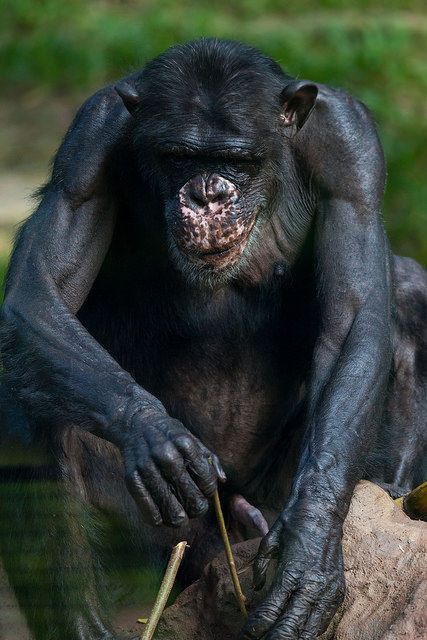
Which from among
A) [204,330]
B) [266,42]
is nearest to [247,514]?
[204,330]

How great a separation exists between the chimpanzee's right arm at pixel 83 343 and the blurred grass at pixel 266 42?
6.40m

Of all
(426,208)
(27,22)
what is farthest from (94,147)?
→ (27,22)

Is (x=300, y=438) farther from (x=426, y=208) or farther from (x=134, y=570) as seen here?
(x=426, y=208)

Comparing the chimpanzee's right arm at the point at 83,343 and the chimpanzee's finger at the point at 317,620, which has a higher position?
the chimpanzee's right arm at the point at 83,343

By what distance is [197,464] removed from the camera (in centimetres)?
529

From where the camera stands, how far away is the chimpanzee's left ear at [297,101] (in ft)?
20.7

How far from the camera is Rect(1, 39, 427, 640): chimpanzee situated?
230 inches

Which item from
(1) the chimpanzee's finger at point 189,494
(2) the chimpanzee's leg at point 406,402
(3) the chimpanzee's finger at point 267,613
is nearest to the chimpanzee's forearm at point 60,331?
(1) the chimpanzee's finger at point 189,494

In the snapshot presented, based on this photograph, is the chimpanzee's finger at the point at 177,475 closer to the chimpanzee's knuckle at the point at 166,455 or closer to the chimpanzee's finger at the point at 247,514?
the chimpanzee's knuckle at the point at 166,455

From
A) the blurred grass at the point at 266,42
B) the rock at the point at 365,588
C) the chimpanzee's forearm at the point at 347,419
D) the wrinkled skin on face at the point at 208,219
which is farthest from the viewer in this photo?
the blurred grass at the point at 266,42

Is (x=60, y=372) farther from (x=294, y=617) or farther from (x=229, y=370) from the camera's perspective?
(x=294, y=617)

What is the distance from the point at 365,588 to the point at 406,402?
6.08 feet

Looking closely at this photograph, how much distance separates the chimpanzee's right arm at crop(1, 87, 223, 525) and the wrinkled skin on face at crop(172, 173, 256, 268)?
20.0 inches

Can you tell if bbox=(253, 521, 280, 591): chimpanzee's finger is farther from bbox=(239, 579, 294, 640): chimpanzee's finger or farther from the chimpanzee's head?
the chimpanzee's head
